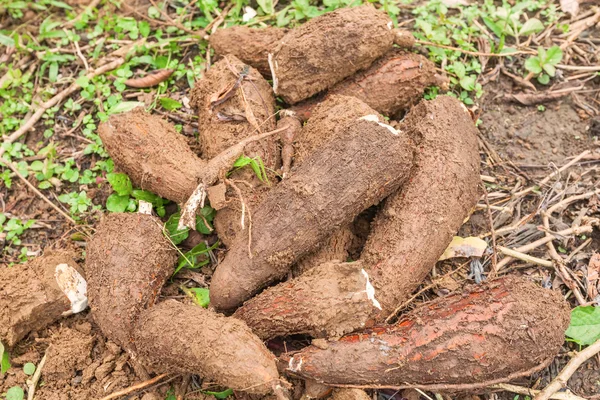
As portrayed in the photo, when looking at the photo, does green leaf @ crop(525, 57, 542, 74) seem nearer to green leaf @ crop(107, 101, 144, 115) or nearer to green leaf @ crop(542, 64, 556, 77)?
green leaf @ crop(542, 64, 556, 77)

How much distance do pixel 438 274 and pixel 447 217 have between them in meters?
0.40

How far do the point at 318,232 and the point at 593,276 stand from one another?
1590 millimetres

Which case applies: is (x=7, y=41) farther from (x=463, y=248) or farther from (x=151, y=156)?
(x=463, y=248)

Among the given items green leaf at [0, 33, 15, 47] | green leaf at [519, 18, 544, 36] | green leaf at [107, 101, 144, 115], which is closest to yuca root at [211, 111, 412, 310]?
green leaf at [107, 101, 144, 115]

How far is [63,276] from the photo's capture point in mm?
2844

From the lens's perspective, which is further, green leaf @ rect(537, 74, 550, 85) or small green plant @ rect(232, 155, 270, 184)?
green leaf @ rect(537, 74, 550, 85)

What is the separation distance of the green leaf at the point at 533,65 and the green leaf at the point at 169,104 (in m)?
2.33

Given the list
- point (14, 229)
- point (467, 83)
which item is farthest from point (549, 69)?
point (14, 229)

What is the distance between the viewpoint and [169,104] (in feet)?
11.2

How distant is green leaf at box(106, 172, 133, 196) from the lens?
3.07 meters

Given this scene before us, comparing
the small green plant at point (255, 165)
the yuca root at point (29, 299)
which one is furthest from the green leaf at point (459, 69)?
the yuca root at point (29, 299)

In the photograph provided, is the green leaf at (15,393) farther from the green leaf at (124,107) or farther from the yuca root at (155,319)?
the green leaf at (124,107)

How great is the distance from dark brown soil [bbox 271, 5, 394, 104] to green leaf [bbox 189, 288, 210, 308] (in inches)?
A: 50.7

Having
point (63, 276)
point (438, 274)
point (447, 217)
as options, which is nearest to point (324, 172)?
point (447, 217)
